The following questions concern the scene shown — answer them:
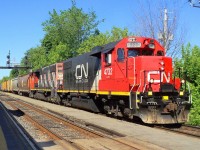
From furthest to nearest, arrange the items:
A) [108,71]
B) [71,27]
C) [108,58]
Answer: [71,27] → [108,71] → [108,58]

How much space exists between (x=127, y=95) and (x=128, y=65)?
50.5 inches

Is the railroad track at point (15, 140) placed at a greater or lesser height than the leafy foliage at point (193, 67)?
lesser

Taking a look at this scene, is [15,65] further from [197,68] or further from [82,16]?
[197,68]

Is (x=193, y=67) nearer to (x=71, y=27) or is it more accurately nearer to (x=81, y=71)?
(x=81, y=71)

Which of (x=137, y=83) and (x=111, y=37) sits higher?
(x=111, y=37)

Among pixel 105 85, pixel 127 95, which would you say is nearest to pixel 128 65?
pixel 127 95

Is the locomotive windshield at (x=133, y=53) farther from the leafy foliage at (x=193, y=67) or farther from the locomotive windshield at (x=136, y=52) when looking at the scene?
the leafy foliage at (x=193, y=67)

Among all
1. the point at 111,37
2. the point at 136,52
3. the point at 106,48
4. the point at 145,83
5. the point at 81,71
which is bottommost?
the point at 145,83

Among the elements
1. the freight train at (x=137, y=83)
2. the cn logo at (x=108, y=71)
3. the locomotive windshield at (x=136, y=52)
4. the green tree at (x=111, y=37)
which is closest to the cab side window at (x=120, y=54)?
the freight train at (x=137, y=83)

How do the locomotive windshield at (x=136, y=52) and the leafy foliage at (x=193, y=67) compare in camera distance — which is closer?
the locomotive windshield at (x=136, y=52)

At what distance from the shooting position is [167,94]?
13.7 m

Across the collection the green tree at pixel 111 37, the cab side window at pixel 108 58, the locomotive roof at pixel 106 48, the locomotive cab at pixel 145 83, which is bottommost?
the locomotive cab at pixel 145 83

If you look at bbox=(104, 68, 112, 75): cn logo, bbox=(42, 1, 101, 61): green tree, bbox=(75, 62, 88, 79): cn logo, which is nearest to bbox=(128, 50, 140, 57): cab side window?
bbox=(104, 68, 112, 75): cn logo

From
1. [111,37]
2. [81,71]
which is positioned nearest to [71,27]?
[111,37]
